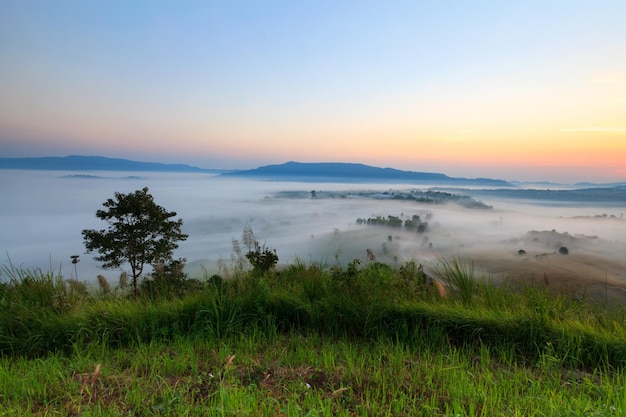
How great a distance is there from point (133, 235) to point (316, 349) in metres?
5.76

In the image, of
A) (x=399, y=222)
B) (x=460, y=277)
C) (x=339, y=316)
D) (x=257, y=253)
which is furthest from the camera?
(x=399, y=222)

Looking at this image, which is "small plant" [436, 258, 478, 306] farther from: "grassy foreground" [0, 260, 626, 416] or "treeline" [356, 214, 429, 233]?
"treeline" [356, 214, 429, 233]

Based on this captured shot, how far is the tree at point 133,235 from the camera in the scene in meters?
6.98

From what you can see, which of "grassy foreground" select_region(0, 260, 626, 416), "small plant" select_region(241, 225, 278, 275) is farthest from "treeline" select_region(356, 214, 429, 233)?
"grassy foreground" select_region(0, 260, 626, 416)

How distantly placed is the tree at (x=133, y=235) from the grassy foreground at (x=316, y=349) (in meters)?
2.74

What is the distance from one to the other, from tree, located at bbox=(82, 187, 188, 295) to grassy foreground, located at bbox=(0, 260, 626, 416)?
274 centimetres

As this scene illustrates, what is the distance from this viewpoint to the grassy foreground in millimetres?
1991

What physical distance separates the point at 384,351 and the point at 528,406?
1.09 metres

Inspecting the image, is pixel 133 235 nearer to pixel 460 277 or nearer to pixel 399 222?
pixel 460 277

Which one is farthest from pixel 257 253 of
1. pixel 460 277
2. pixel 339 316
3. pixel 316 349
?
pixel 460 277

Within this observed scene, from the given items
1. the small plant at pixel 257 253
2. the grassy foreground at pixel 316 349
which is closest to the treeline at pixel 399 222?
the small plant at pixel 257 253

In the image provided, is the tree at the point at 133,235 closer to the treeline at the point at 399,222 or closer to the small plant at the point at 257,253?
the small plant at the point at 257,253

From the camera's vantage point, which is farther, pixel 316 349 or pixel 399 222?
pixel 399 222

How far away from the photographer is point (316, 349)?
2965 mm
